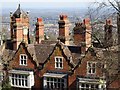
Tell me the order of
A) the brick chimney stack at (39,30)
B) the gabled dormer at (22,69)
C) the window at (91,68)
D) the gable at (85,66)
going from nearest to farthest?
the gable at (85,66) → the window at (91,68) → the gabled dormer at (22,69) → the brick chimney stack at (39,30)

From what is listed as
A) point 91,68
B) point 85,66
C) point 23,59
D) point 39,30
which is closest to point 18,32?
point 39,30

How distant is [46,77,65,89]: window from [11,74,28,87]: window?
7.22 feet

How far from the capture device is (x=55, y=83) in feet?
94.1

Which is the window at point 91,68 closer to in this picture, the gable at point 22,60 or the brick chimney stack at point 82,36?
the brick chimney stack at point 82,36

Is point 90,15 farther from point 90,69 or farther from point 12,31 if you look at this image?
point 12,31

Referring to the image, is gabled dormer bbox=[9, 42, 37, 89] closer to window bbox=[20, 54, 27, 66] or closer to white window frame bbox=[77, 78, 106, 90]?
window bbox=[20, 54, 27, 66]

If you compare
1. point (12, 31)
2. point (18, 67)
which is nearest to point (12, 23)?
point (12, 31)

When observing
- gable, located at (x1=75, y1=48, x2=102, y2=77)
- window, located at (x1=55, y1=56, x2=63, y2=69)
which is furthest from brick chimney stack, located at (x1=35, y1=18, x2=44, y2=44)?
gable, located at (x1=75, y1=48, x2=102, y2=77)

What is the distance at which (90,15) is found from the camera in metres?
15.7

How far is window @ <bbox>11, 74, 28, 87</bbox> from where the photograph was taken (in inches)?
1179

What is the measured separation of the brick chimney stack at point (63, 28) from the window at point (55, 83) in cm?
358

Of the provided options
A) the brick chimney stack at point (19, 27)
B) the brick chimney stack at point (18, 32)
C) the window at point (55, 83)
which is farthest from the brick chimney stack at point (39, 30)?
the window at point (55, 83)

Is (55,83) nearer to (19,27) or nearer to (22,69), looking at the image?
(22,69)

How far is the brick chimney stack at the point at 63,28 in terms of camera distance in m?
29.9
